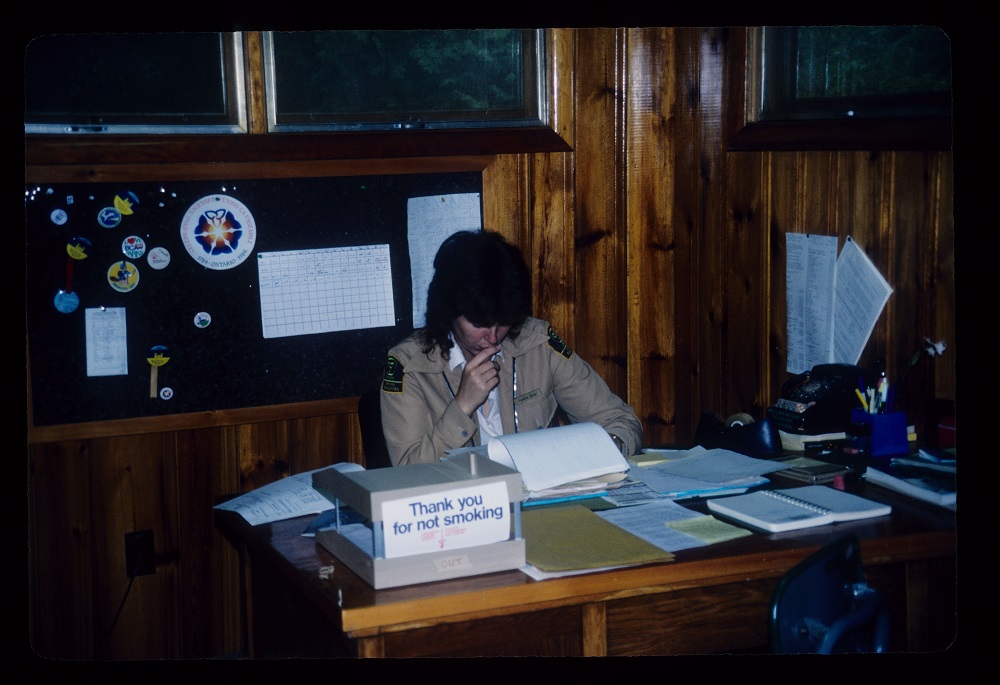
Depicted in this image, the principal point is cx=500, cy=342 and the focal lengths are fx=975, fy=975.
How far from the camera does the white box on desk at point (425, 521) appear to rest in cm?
151

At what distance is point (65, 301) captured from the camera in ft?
8.38

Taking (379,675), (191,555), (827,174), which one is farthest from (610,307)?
(379,675)

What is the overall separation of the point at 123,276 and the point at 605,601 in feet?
5.41

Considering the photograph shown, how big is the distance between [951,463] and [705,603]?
27.0 inches

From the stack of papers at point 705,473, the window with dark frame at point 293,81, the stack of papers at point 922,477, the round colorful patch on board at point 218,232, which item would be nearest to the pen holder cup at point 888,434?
the stack of papers at point 922,477

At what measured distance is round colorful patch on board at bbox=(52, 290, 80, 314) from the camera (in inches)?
100

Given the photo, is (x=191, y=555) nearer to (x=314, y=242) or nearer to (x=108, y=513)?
(x=108, y=513)

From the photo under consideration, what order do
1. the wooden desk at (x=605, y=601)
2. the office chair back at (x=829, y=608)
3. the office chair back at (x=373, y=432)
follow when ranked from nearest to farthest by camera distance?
the office chair back at (x=829, y=608) → the wooden desk at (x=605, y=601) → the office chair back at (x=373, y=432)

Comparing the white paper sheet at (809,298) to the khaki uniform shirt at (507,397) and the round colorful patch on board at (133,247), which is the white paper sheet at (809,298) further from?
the round colorful patch on board at (133,247)

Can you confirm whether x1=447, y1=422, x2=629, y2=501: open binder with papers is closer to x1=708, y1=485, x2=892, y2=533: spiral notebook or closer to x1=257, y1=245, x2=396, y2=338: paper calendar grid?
x1=708, y1=485, x2=892, y2=533: spiral notebook

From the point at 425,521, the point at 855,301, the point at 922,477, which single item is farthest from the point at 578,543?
the point at 855,301

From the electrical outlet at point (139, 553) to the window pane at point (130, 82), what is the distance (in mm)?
1090

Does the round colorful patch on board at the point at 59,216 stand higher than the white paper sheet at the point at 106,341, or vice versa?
the round colorful patch on board at the point at 59,216

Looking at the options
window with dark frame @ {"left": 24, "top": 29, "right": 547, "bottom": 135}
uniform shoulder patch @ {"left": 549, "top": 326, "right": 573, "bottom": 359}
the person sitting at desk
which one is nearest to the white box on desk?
the person sitting at desk
